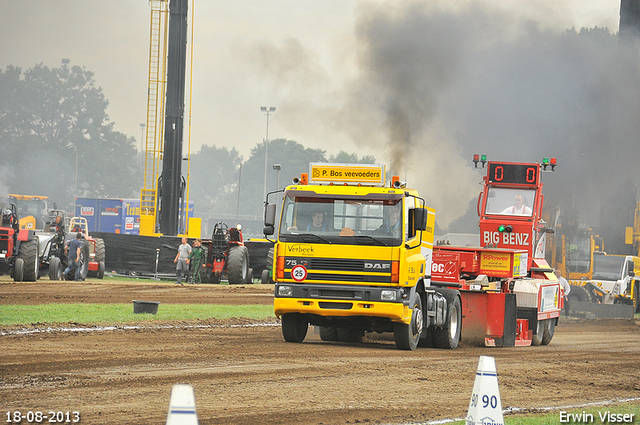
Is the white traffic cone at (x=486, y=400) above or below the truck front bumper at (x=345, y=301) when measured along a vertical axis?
above

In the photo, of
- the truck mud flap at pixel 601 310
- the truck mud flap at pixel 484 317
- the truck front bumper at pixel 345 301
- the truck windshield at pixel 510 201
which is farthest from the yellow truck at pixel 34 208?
the truck front bumper at pixel 345 301

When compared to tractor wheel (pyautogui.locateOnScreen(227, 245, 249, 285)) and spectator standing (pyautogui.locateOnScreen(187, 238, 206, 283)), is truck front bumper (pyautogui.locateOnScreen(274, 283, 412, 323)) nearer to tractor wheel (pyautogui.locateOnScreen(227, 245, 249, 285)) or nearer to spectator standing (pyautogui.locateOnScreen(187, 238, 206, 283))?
tractor wheel (pyautogui.locateOnScreen(227, 245, 249, 285))

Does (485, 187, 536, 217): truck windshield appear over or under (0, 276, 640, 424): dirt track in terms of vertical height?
over

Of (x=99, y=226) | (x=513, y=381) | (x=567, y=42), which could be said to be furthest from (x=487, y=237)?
(x=99, y=226)

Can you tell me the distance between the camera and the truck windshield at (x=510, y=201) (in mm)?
20641

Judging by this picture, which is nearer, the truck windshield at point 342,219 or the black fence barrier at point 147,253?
the truck windshield at point 342,219

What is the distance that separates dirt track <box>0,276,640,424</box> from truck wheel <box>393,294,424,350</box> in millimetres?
196

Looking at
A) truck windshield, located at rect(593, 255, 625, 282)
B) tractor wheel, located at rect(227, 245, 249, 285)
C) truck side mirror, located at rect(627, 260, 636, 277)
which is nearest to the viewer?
truck side mirror, located at rect(627, 260, 636, 277)

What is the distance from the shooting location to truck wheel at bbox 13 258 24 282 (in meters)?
27.8

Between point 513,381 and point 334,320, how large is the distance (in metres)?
4.00

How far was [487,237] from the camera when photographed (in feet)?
68.2

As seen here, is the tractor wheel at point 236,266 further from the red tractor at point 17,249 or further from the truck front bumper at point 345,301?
the truck front bumper at point 345,301

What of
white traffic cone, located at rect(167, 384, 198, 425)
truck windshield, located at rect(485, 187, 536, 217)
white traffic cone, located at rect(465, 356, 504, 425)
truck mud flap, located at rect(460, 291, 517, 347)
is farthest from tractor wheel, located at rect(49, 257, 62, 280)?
white traffic cone, located at rect(167, 384, 198, 425)

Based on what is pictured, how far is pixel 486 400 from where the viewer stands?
18.5ft
